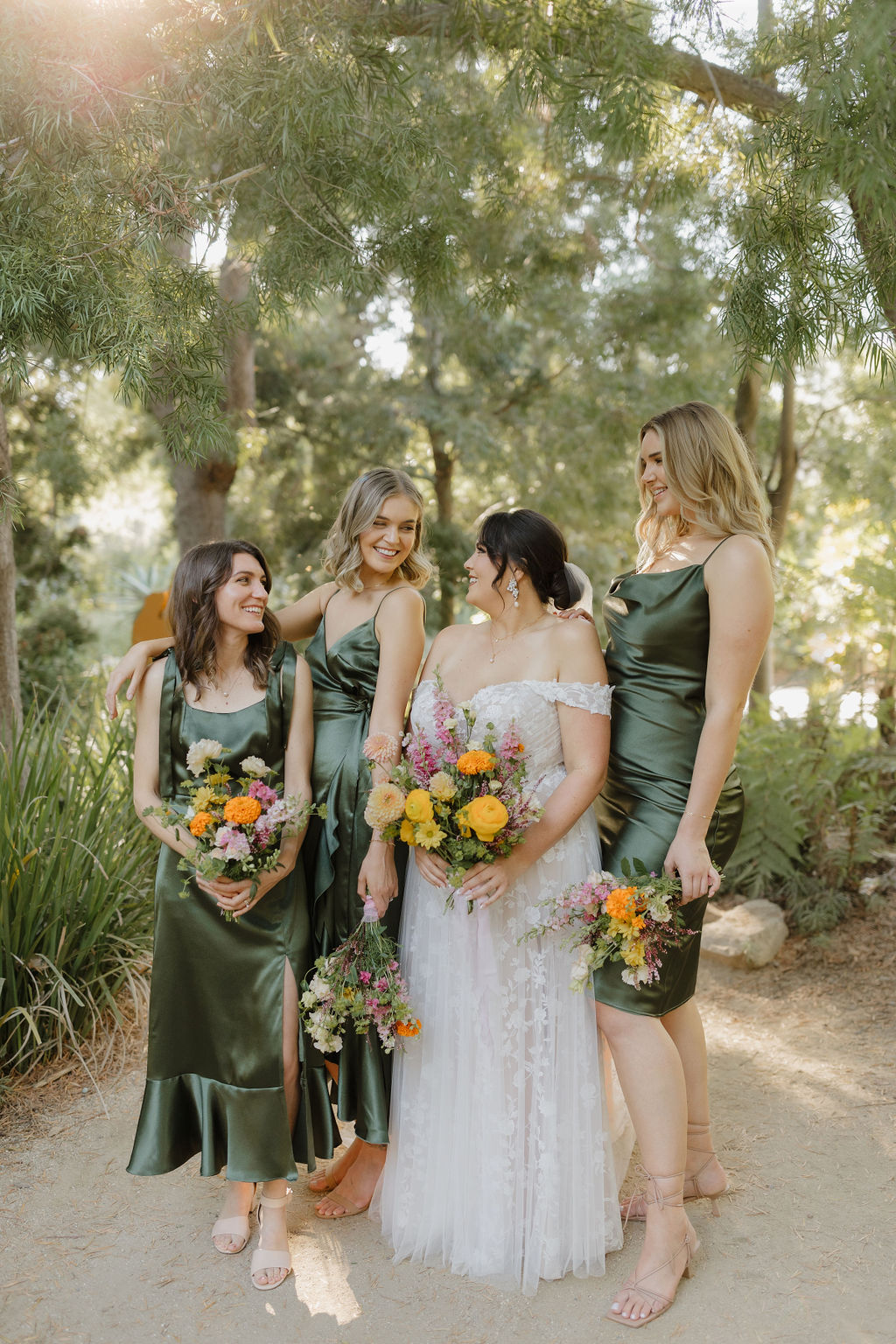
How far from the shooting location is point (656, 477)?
3.00 m

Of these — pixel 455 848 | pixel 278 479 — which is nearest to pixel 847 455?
pixel 278 479

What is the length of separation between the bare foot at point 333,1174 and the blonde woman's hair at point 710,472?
2.41 meters

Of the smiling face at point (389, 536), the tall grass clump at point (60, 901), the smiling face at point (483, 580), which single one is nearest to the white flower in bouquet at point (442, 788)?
the smiling face at point (483, 580)

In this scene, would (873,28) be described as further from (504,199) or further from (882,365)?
(504,199)

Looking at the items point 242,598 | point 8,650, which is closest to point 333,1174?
point 242,598

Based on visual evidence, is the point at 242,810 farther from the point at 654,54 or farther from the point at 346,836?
the point at 654,54

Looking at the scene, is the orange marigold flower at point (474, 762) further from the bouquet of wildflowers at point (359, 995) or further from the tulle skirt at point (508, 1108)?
the bouquet of wildflowers at point (359, 995)

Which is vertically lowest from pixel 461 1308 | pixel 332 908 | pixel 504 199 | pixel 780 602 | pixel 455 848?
pixel 461 1308

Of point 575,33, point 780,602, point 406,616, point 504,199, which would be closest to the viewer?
point 406,616

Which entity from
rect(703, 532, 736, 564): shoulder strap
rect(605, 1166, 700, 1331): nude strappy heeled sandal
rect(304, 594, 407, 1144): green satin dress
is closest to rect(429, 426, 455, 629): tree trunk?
rect(304, 594, 407, 1144): green satin dress

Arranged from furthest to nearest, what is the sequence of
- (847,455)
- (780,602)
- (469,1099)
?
(847,455) → (780,602) → (469,1099)

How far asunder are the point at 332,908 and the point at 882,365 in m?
2.55

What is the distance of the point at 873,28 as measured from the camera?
2502 millimetres

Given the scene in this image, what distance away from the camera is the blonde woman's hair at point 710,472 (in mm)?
2873
